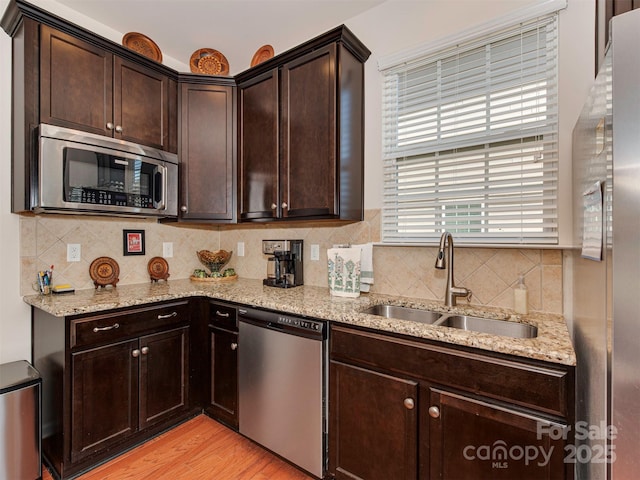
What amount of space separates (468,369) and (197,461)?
1.63 metres

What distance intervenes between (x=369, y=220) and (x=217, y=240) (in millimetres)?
1671

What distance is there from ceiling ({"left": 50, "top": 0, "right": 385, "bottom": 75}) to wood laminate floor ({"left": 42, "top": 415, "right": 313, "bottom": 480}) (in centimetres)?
286

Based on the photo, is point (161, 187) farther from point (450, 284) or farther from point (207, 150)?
point (450, 284)

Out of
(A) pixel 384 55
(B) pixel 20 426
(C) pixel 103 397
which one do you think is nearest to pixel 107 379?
(C) pixel 103 397

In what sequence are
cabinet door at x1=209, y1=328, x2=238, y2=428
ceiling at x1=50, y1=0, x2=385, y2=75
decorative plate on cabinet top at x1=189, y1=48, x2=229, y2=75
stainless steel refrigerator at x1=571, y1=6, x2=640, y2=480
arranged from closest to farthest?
stainless steel refrigerator at x1=571, y1=6, x2=640, y2=480 < cabinet door at x1=209, y1=328, x2=238, y2=428 < ceiling at x1=50, y1=0, x2=385, y2=75 < decorative plate on cabinet top at x1=189, y1=48, x2=229, y2=75

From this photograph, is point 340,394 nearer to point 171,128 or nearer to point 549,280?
point 549,280

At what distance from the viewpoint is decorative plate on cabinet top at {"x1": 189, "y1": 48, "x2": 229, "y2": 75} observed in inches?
99.5

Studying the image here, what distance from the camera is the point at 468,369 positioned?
3.94 feet

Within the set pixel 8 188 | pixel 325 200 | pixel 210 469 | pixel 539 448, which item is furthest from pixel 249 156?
pixel 539 448

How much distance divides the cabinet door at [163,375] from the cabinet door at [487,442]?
1599mm

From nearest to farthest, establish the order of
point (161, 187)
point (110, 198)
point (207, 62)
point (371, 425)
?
point (371, 425) → point (110, 198) → point (161, 187) → point (207, 62)

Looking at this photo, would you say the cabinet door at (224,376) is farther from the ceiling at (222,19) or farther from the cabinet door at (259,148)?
the ceiling at (222,19)

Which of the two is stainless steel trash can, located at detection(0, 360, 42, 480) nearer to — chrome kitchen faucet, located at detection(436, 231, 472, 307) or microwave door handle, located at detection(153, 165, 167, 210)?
microwave door handle, located at detection(153, 165, 167, 210)

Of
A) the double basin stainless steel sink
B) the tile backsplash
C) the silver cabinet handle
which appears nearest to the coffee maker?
the tile backsplash
